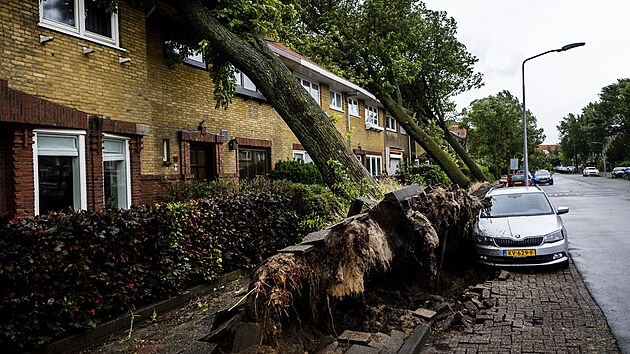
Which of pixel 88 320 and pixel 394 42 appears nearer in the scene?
pixel 88 320

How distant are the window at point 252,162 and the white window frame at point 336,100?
5.98 meters

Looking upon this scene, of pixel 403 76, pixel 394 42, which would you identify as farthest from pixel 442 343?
pixel 394 42

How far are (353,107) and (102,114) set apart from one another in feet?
51.4

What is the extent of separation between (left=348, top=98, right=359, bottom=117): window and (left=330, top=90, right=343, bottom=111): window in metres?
1.15

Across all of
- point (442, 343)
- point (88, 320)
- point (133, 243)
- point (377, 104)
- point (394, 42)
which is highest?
point (394, 42)

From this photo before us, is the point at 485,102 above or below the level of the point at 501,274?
above

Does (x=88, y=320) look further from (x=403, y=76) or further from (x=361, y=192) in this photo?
(x=403, y=76)

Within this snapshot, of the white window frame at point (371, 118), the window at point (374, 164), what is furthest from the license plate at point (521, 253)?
the white window frame at point (371, 118)

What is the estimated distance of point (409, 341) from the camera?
4.65 metres

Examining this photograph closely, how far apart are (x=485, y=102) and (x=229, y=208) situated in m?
41.8

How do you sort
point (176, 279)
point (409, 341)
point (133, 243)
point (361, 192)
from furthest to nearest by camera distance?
point (361, 192) → point (176, 279) → point (133, 243) → point (409, 341)

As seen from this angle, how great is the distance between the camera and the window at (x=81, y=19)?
8125 mm

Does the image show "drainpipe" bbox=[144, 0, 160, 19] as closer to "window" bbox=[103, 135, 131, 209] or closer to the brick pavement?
"window" bbox=[103, 135, 131, 209]

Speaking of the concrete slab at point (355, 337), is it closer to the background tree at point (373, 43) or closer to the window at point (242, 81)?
the window at point (242, 81)
